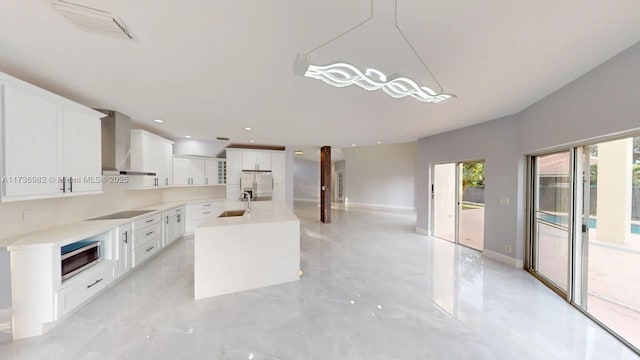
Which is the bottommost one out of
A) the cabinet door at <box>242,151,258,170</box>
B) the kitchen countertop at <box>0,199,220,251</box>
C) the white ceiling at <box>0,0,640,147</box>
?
the kitchen countertop at <box>0,199,220,251</box>

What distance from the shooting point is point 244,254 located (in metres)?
2.94

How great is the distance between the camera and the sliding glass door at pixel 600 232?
7.14ft

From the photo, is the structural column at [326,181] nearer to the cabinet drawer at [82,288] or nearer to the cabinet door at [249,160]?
the cabinet door at [249,160]

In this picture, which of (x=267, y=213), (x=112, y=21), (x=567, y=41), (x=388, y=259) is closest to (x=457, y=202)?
(x=388, y=259)

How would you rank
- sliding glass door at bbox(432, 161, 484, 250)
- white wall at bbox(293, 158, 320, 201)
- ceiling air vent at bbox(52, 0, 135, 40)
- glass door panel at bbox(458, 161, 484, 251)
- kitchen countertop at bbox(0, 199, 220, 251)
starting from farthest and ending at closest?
white wall at bbox(293, 158, 320, 201) < sliding glass door at bbox(432, 161, 484, 250) < glass door panel at bbox(458, 161, 484, 251) < kitchen countertop at bbox(0, 199, 220, 251) < ceiling air vent at bbox(52, 0, 135, 40)

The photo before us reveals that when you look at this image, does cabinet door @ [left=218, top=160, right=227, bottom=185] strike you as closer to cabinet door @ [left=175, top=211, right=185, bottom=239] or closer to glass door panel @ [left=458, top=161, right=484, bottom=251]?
cabinet door @ [left=175, top=211, right=185, bottom=239]

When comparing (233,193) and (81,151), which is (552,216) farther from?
(233,193)

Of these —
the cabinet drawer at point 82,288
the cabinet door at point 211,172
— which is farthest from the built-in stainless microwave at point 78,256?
the cabinet door at point 211,172

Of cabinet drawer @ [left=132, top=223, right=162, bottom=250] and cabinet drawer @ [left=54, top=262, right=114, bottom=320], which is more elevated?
cabinet drawer @ [left=132, top=223, right=162, bottom=250]

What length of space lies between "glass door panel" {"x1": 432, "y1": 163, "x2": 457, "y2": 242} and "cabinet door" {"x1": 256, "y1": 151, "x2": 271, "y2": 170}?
4789 millimetres

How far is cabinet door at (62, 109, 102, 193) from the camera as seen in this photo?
8.20ft

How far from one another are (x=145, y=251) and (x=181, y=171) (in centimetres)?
233

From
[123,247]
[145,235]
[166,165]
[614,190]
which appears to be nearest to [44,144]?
[123,247]

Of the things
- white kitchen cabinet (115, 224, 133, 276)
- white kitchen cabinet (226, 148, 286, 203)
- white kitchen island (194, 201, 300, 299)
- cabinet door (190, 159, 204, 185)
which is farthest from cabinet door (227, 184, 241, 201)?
white kitchen island (194, 201, 300, 299)
